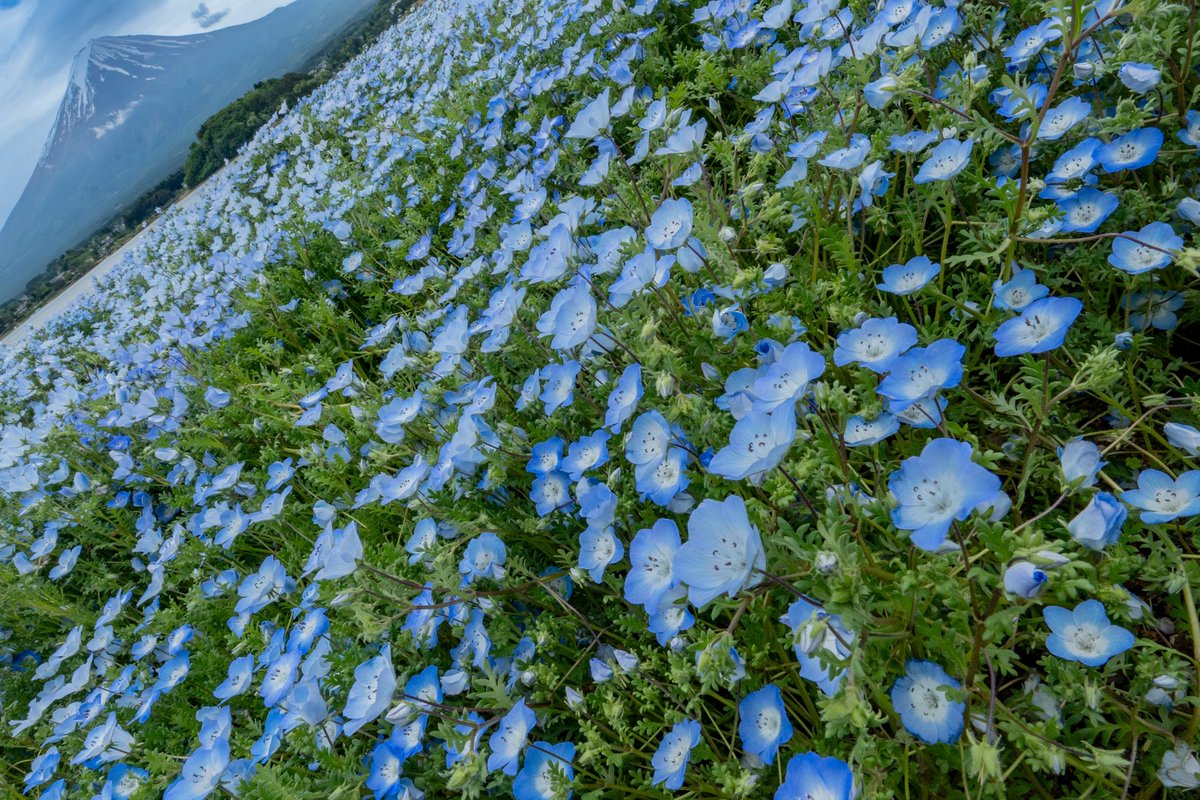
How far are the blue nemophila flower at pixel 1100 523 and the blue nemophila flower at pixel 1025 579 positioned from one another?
0.52ft

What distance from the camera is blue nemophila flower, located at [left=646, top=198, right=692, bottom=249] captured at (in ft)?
5.14

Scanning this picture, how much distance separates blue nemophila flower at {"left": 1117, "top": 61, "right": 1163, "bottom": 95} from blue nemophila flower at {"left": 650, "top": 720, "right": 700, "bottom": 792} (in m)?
1.54

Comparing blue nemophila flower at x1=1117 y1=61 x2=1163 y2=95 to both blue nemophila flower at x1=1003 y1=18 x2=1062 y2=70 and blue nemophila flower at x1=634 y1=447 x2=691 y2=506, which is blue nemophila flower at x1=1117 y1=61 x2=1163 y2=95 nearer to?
blue nemophila flower at x1=1003 y1=18 x2=1062 y2=70

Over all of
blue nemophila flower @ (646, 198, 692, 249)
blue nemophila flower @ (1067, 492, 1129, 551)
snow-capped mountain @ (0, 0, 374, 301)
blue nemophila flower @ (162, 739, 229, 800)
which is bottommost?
blue nemophila flower @ (162, 739, 229, 800)

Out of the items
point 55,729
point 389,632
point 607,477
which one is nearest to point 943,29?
point 607,477

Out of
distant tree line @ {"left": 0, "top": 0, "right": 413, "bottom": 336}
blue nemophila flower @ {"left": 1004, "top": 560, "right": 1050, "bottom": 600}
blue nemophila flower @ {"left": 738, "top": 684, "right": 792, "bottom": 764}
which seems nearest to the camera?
blue nemophila flower @ {"left": 1004, "top": 560, "right": 1050, "bottom": 600}

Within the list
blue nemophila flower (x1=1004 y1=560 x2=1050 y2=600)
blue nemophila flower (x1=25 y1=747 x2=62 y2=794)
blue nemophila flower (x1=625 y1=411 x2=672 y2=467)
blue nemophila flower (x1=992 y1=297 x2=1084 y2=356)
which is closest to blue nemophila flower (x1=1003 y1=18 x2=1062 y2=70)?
blue nemophila flower (x1=992 y1=297 x2=1084 y2=356)

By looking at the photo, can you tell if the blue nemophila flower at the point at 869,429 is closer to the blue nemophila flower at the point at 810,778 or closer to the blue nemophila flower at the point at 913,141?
the blue nemophila flower at the point at 810,778

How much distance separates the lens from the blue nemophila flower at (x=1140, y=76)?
4.47ft

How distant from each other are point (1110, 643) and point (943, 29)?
1.70 meters

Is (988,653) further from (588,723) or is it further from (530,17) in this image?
(530,17)

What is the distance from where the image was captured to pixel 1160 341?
4.53 ft

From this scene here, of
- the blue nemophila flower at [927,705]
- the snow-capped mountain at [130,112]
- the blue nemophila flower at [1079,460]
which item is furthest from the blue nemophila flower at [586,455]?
the snow-capped mountain at [130,112]

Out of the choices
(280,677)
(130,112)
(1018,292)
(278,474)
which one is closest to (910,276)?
(1018,292)
